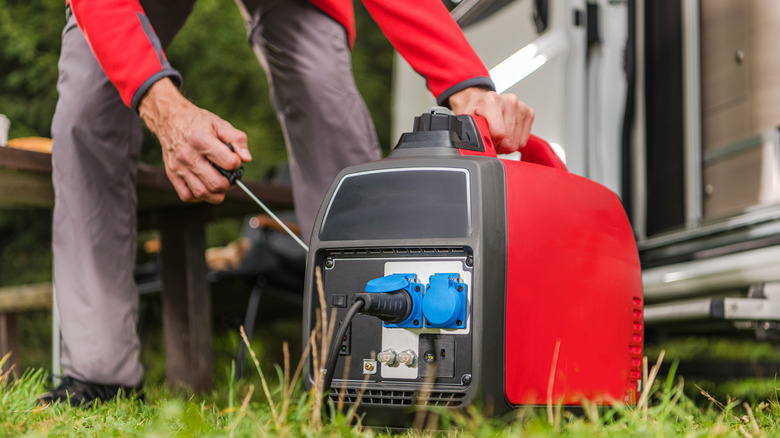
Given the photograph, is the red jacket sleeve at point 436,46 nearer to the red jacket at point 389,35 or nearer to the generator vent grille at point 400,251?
the red jacket at point 389,35

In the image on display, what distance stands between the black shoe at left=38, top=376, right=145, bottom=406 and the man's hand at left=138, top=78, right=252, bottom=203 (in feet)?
1.40

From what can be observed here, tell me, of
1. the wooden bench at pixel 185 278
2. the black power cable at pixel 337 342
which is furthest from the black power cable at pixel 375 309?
the wooden bench at pixel 185 278

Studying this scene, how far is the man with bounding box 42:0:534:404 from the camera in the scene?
3.96ft

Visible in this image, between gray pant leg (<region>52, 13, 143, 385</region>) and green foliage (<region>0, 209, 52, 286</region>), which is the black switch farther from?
green foliage (<region>0, 209, 52, 286</region>)

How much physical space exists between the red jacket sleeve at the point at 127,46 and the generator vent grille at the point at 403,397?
1.93 feet

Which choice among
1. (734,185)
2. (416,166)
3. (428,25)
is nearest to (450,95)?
(428,25)

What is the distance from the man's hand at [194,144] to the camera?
1.14 meters

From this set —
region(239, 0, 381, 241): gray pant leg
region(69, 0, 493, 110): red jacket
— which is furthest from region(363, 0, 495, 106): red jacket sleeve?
region(239, 0, 381, 241): gray pant leg

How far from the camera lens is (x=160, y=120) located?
3.92 feet

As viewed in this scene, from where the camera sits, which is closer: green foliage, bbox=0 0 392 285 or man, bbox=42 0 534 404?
man, bbox=42 0 534 404

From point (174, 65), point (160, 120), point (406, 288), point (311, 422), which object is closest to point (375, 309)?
point (406, 288)

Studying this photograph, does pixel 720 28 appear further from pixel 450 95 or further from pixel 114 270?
pixel 114 270

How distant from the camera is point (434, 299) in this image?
963 millimetres

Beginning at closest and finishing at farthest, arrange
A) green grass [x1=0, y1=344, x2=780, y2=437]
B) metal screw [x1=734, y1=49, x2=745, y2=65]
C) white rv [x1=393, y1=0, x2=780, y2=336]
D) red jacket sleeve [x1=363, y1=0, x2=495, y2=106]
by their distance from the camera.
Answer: green grass [x1=0, y1=344, x2=780, y2=437]
red jacket sleeve [x1=363, y1=0, x2=495, y2=106]
white rv [x1=393, y1=0, x2=780, y2=336]
metal screw [x1=734, y1=49, x2=745, y2=65]
